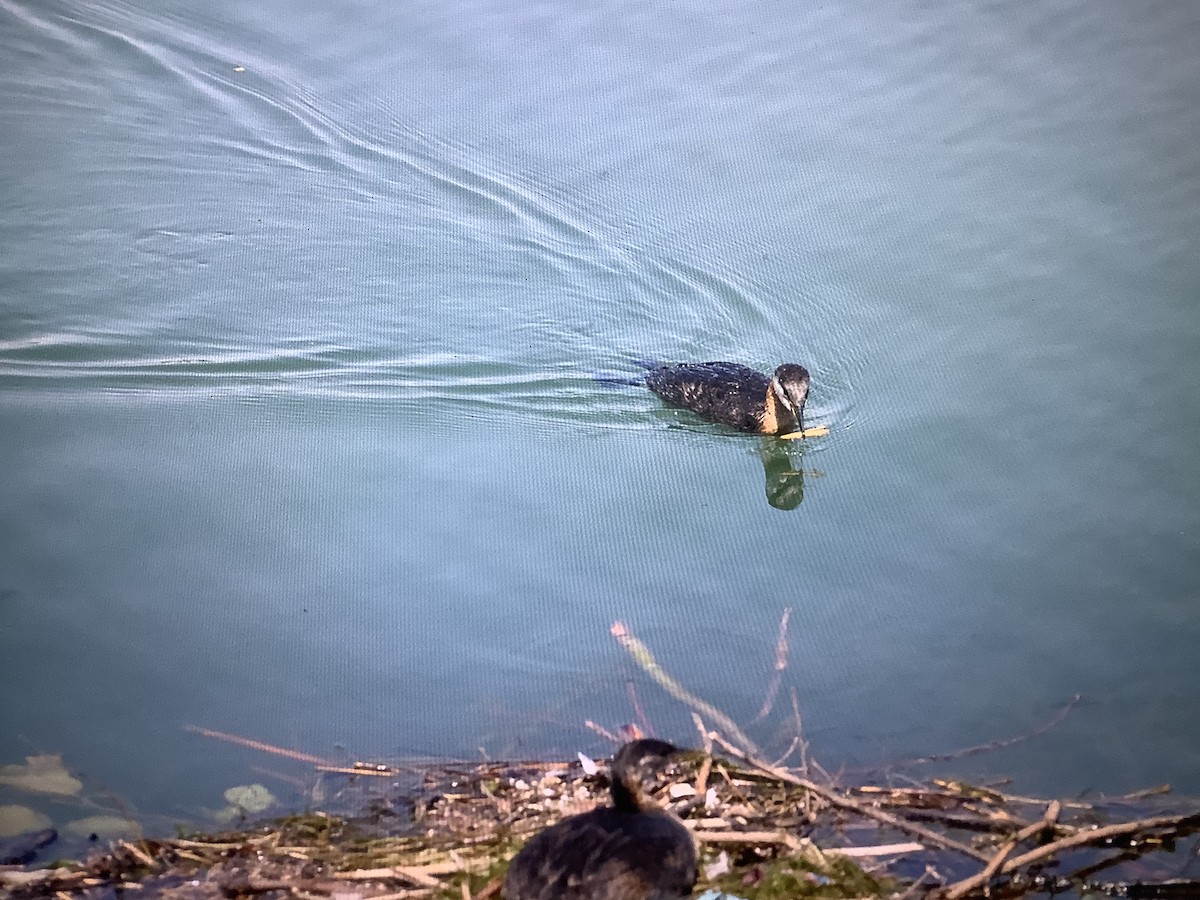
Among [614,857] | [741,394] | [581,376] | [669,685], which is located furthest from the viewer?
[581,376]

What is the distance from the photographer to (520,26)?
10430 millimetres

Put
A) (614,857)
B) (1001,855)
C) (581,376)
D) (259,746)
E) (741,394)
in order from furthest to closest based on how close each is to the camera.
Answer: (581,376)
(741,394)
(259,746)
(1001,855)
(614,857)

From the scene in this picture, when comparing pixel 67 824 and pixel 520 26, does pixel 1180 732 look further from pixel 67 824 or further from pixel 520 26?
pixel 520 26

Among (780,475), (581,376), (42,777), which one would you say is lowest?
(42,777)

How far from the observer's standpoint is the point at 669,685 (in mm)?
5398

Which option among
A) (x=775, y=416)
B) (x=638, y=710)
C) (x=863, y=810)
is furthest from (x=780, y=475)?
(x=863, y=810)

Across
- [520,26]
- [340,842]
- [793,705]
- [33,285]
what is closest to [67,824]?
[340,842]

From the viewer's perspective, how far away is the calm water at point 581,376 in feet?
18.0

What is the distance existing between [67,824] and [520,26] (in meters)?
7.18

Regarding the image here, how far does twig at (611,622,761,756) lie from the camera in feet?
16.8

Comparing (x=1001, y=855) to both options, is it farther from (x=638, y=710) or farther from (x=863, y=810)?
(x=638, y=710)

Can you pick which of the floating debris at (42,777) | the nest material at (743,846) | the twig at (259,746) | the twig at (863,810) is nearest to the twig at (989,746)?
the nest material at (743,846)

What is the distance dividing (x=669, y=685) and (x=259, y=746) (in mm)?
1538

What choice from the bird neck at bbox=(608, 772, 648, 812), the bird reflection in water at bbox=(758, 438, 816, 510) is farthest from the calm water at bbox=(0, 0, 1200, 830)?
the bird neck at bbox=(608, 772, 648, 812)
